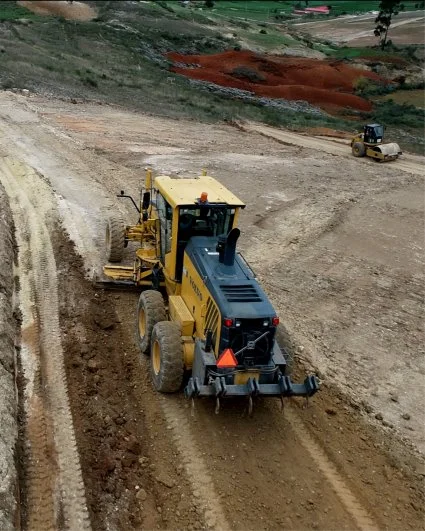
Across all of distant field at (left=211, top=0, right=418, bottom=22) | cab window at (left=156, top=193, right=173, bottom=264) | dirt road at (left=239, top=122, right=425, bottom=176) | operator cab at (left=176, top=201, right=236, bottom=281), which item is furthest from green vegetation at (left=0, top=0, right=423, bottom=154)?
distant field at (left=211, top=0, right=418, bottom=22)

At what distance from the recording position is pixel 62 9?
6562 centimetres

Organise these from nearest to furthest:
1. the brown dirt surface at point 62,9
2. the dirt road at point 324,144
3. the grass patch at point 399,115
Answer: the dirt road at point 324,144 < the grass patch at point 399,115 < the brown dirt surface at point 62,9

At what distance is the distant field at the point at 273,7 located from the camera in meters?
101

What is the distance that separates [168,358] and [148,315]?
1.21 meters

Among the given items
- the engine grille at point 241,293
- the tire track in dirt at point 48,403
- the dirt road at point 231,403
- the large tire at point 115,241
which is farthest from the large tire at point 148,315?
Answer: the large tire at point 115,241

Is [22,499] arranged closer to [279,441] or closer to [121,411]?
[121,411]

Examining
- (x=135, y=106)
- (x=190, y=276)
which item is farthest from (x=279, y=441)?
(x=135, y=106)

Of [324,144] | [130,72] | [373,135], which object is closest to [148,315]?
[373,135]

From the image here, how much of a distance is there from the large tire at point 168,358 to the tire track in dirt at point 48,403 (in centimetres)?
142

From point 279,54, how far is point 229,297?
196 feet

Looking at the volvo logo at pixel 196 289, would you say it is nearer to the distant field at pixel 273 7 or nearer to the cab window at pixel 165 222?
the cab window at pixel 165 222

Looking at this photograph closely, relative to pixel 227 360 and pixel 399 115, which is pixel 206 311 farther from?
pixel 399 115

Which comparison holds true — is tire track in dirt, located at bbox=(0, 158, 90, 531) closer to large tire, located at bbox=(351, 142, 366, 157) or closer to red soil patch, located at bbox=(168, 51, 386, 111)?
large tire, located at bbox=(351, 142, 366, 157)

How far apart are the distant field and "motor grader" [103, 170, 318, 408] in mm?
93516
